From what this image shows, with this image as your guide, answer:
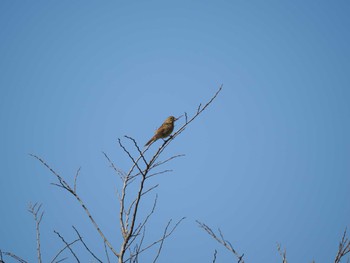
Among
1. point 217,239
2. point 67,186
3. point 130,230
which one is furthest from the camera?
point 217,239

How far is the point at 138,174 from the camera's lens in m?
2.90

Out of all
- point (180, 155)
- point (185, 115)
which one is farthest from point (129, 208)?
point (185, 115)

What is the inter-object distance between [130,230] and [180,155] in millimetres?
952

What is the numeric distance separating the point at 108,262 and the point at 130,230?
0.32m

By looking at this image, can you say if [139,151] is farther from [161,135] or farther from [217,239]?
[161,135]

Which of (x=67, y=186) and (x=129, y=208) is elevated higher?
(x=67, y=186)

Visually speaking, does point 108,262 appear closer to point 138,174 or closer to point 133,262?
point 133,262

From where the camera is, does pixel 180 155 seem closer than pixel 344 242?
No

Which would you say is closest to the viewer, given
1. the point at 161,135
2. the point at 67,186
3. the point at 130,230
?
the point at 130,230

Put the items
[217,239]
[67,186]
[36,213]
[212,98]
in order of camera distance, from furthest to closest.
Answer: [36,213], [212,98], [217,239], [67,186]

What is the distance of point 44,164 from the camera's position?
2.73 meters

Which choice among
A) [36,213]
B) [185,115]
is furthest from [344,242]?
[36,213]

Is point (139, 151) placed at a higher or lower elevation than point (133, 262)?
higher

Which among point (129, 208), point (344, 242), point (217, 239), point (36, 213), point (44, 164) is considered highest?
point (36, 213)
